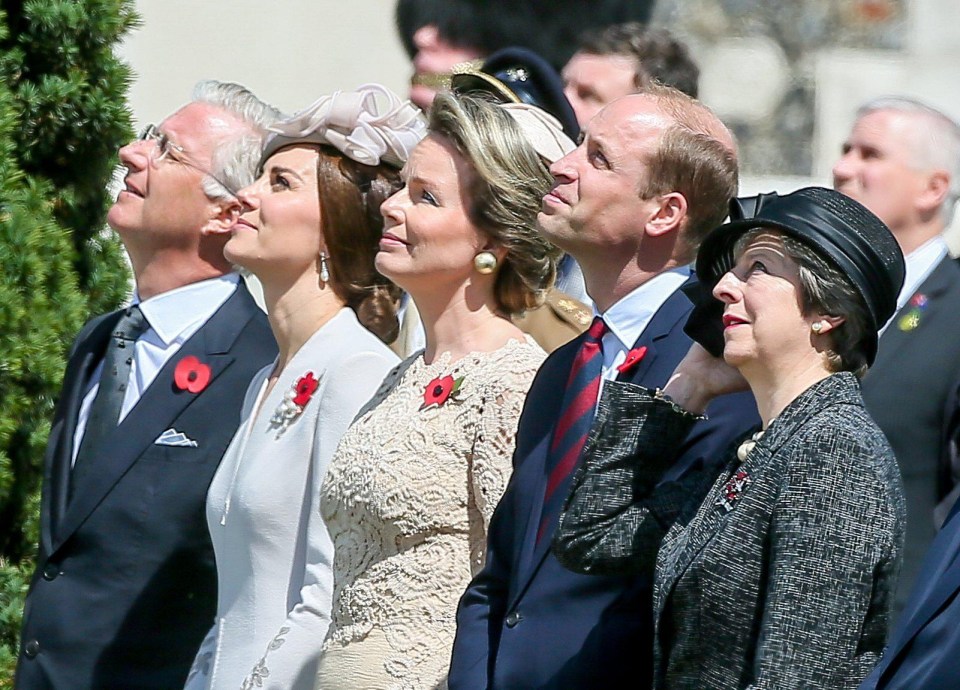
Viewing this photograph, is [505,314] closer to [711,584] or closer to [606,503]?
[606,503]

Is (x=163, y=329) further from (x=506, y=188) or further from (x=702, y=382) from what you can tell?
(x=702, y=382)

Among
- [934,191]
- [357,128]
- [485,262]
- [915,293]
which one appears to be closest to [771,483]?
[485,262]

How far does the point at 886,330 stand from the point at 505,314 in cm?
107

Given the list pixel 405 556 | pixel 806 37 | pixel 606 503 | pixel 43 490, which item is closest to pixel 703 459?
pixel 606 503

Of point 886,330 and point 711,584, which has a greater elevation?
point 886,330

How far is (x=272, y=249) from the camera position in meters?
4.63

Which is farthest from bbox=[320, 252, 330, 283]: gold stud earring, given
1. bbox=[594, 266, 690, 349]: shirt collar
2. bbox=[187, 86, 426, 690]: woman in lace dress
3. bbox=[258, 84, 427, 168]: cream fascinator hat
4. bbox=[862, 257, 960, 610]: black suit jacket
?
bbox=[862, 257, 960, 610]: black suit jacket

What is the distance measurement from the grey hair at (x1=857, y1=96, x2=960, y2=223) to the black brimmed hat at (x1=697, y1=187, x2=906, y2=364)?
1.92 m

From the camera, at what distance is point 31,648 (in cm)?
490

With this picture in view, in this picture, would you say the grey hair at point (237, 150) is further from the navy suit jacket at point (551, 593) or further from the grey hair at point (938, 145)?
the grey hair at point (938, 145)

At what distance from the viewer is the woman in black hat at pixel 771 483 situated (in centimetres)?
296

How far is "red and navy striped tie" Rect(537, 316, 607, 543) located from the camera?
3.63 metres

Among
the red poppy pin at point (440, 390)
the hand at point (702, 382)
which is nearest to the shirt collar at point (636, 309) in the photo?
the hand at point (702, 382)

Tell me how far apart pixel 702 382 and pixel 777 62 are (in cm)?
428
